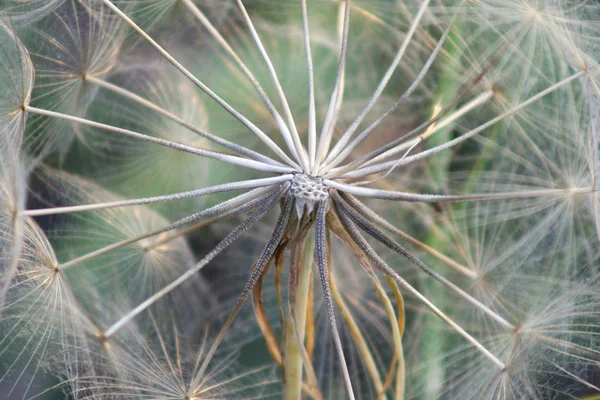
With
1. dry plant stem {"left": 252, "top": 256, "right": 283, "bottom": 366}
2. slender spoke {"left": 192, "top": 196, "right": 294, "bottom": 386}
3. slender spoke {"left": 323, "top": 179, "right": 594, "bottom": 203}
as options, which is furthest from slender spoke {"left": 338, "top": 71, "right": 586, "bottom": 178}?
dry plant stem {"left": 252, "top": 256, "right": 283, "bottom": 366}

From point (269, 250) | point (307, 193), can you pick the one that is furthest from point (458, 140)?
point (269, 250)

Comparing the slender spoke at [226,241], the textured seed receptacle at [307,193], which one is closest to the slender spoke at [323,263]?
the textured seed receptacle at [307,193]

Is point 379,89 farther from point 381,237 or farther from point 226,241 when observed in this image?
point 226,241

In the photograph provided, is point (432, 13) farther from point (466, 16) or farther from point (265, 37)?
point (265, 37)

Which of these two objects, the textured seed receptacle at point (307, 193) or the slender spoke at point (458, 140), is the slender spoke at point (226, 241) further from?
the slender spoke at point (458, 140)

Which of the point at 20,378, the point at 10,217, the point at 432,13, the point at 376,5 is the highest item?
the point at 376,5

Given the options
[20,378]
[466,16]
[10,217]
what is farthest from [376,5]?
[20,378]
